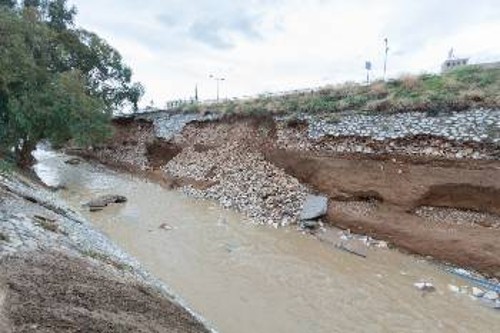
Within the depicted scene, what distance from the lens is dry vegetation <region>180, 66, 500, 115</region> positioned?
58.7ft

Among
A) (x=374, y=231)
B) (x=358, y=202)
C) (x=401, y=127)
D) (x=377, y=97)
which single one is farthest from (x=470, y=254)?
(x=377, y=97)

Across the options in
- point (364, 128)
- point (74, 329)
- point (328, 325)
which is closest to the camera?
point (74, 329)

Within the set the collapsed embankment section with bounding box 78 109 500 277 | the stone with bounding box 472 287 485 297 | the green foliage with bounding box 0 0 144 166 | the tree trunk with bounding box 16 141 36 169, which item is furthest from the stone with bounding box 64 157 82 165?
the stone with bounding box 472 287 485 297

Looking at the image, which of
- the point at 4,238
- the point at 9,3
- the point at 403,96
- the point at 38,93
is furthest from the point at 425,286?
the point at 9,3

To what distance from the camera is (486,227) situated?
14.1 m

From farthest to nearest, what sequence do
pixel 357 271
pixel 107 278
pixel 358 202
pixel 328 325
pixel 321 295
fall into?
pixel 358 202, pixel 357 271, pixel 321 295, pixel 328 325, pixel 107 278

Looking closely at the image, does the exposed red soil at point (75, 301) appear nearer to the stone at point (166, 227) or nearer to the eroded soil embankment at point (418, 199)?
the stone at point (166, 227)

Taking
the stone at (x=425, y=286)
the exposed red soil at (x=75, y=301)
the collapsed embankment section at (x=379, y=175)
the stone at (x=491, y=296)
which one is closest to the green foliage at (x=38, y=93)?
the collapsed embankment section at (x=379, y=175)

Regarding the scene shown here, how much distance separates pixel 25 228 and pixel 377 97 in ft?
50.5

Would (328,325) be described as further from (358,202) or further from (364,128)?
(364,128)

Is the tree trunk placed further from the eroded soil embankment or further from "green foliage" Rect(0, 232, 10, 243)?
"green foliage" Rect(0, 232, 10, 243)

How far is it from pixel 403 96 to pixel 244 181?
724 centimetres

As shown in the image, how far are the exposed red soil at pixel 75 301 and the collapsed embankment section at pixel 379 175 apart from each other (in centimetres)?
900

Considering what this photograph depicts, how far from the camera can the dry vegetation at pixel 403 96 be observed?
58.7 feet
